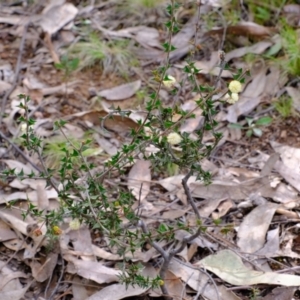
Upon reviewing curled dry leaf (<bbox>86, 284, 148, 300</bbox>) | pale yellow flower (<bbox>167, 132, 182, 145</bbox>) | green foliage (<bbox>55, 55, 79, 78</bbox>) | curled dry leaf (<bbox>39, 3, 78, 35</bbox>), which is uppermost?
pale yellow flower (<bbox>167, 132, 182, 145</bbox>)

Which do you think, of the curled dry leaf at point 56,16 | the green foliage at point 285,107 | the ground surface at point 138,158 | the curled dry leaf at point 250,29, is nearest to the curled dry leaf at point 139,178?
the ground surface at point 138,158

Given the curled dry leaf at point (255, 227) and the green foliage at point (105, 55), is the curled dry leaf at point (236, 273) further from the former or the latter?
the green foliage at point (105, 55)

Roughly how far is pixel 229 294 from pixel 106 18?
1837 millimetres

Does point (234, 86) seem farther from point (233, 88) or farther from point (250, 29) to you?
point (250, 29)

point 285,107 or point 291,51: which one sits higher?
point 291,51

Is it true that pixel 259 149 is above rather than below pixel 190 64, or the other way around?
below

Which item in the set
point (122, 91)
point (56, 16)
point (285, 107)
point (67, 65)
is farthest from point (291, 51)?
point (56, 16)

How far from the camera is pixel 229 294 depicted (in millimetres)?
1931

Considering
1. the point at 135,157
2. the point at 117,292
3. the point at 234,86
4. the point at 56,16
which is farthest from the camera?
the point at 56,16

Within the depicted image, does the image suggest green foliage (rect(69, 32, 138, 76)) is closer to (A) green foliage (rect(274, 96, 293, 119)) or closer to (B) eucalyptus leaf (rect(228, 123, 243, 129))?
(B) eucalyptus leaf (rect(228, 123, 243, 129))

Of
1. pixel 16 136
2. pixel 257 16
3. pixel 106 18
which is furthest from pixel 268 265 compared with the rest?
pixel 106 18

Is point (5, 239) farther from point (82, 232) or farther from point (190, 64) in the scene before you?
point (190, 64)

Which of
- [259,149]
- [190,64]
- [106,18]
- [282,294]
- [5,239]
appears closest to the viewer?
[190,64]

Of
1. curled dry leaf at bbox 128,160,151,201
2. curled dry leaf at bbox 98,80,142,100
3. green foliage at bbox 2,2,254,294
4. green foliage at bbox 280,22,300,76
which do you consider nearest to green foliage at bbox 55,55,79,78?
curled dry leaf at bbox 98,80,142,100
